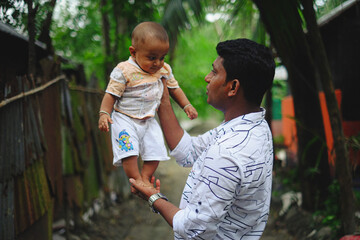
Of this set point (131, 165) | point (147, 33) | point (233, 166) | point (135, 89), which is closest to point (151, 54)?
point (147, 33)

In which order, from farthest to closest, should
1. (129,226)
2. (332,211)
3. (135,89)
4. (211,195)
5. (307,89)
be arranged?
(129,226) → (307,89) → (332,211) → (135,89) → (211,195)

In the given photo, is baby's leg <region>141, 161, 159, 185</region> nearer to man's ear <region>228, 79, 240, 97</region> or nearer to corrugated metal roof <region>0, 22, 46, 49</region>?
man's ear <region>228, 79, 240, 97</region>

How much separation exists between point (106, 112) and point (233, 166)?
0.68 m

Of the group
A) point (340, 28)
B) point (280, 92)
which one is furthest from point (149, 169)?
point (280, 92)

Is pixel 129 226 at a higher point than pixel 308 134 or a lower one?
lower

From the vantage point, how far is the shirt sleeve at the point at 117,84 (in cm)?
169

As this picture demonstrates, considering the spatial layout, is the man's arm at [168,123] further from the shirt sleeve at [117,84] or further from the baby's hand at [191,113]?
the shirt sleeve at [117,84]

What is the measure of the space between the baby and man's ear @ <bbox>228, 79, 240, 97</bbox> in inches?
15.4

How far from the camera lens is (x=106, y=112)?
65.4 inches

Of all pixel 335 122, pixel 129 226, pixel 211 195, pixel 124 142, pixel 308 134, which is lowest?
pixel 129 226

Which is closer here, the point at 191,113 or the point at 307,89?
the point at 191,113

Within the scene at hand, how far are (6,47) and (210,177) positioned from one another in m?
3.32

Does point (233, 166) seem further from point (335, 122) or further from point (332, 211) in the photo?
point (332, 211)

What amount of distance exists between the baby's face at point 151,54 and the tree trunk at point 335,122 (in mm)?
1589
